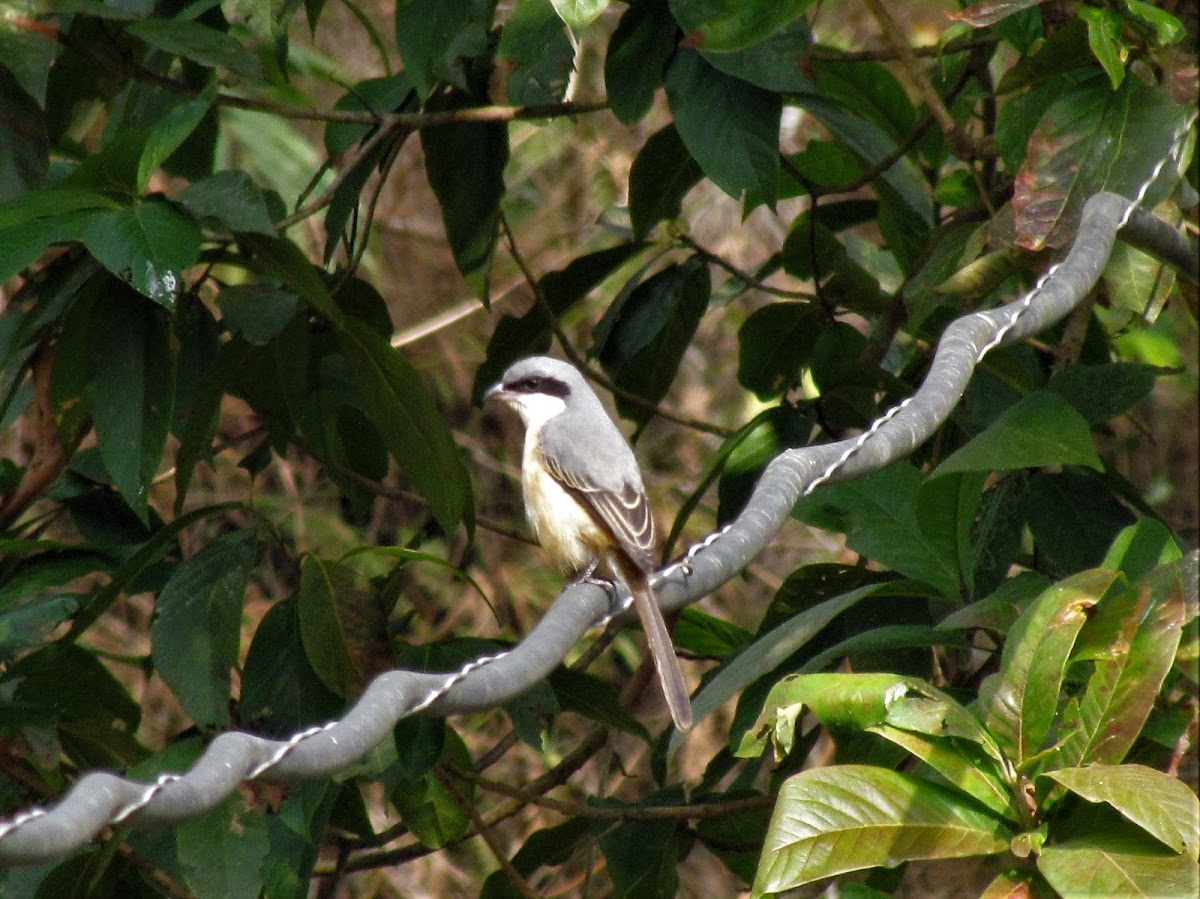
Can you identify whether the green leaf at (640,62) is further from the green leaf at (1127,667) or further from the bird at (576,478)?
the green leaf at (1127,667)

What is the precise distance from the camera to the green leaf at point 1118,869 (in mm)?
2352

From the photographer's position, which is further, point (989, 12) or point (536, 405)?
point (536, 405)

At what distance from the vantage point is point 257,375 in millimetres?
3951

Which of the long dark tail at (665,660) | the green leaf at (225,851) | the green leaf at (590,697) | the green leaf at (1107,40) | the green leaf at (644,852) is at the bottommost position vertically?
the green leaf at (644,852)

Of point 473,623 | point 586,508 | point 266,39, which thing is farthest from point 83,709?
point 473,623

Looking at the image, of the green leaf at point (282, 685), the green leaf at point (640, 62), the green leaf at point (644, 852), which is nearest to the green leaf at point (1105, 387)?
the green leaf at point (640, 62)

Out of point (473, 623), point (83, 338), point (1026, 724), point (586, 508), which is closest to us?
point (1026, 724)

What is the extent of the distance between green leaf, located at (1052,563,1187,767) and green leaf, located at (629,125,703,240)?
1.91 meters

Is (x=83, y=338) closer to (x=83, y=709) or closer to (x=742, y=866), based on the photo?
(x=83, y=709)

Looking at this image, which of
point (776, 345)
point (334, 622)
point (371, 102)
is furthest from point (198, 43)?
point (776, 345)

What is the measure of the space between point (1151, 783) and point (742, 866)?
1882mm

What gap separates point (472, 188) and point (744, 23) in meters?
1.11

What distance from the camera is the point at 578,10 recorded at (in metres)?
3.06

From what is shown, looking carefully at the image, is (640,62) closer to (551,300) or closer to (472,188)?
(472,188)
